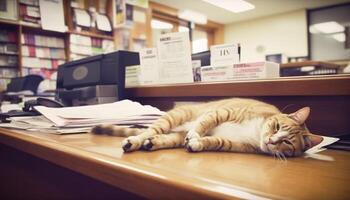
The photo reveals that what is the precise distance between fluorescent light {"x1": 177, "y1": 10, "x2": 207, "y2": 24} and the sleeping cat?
562cm

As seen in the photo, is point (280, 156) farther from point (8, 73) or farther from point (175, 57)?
point (8, 73)

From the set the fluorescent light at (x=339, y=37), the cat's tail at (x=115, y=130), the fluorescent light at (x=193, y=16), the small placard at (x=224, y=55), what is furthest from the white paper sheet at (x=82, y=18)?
the fluorescent light at (x=339, y=37)

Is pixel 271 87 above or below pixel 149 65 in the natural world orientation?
below

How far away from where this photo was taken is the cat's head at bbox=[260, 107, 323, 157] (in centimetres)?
52

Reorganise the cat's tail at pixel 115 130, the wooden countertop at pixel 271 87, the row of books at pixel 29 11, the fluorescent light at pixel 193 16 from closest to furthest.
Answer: the wooden countertop at pixel 271 87, the cat's tail at pixel 115 130, the row of books at pixel 29 11, the fluorescent light at pixel 193 16

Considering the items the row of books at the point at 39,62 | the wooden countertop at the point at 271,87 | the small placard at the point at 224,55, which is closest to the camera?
the wooden countertop at the point at 271,87

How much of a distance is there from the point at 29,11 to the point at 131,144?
348 cm

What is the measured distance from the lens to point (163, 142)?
1.91 feet

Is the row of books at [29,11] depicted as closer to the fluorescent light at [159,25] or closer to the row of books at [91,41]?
the row of books at [91,41]

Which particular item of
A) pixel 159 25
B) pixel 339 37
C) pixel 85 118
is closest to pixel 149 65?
pixel 85 118

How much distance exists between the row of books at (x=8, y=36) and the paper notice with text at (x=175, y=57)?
3.36 meters

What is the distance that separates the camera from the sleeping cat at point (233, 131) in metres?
0.53

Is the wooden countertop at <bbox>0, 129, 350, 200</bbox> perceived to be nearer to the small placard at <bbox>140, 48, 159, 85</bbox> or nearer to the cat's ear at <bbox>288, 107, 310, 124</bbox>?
the cat's ear at <bbox>288, 107, 310, 124</bbox>

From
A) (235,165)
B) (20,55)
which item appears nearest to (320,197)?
(235,165)
